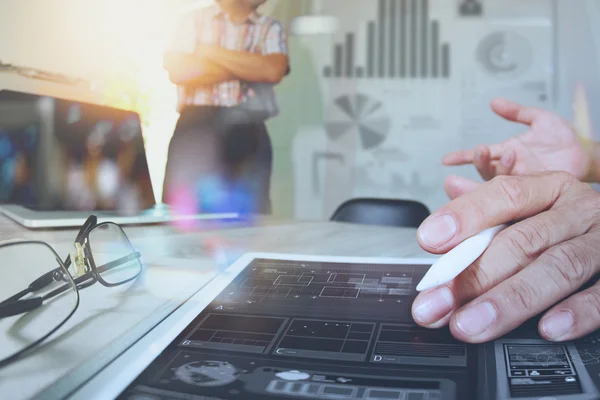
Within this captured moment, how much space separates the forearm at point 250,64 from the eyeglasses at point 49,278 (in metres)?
1.08

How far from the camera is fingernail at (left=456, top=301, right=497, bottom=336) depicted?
0.80 feet

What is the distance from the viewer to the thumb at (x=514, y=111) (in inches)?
25.6

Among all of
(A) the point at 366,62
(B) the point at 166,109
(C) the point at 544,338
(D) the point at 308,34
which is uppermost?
(D) the point at 308,34

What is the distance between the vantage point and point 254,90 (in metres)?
1.62

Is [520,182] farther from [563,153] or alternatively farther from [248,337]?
[563,153]

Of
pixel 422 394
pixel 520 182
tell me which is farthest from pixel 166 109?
pixel 422 394

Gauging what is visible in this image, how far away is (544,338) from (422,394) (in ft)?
0.30

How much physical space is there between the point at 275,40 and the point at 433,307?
150 centimetres

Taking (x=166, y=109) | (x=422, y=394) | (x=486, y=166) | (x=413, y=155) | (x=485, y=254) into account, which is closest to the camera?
(x=422, y=394)

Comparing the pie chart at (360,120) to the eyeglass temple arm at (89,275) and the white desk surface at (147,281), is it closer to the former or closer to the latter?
the white desk surface at (147,281)

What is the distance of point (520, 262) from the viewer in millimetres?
311

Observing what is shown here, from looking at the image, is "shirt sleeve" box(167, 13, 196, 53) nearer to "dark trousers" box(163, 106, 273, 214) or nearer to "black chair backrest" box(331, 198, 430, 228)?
"dark trousers" box(163, 106, 273, 214)

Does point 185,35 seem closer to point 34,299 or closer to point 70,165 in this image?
point 70,165

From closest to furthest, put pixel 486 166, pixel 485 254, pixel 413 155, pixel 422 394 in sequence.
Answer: pixel 422 394 < pixel 485 254 < pixel 486 166 < pixel 413 155
